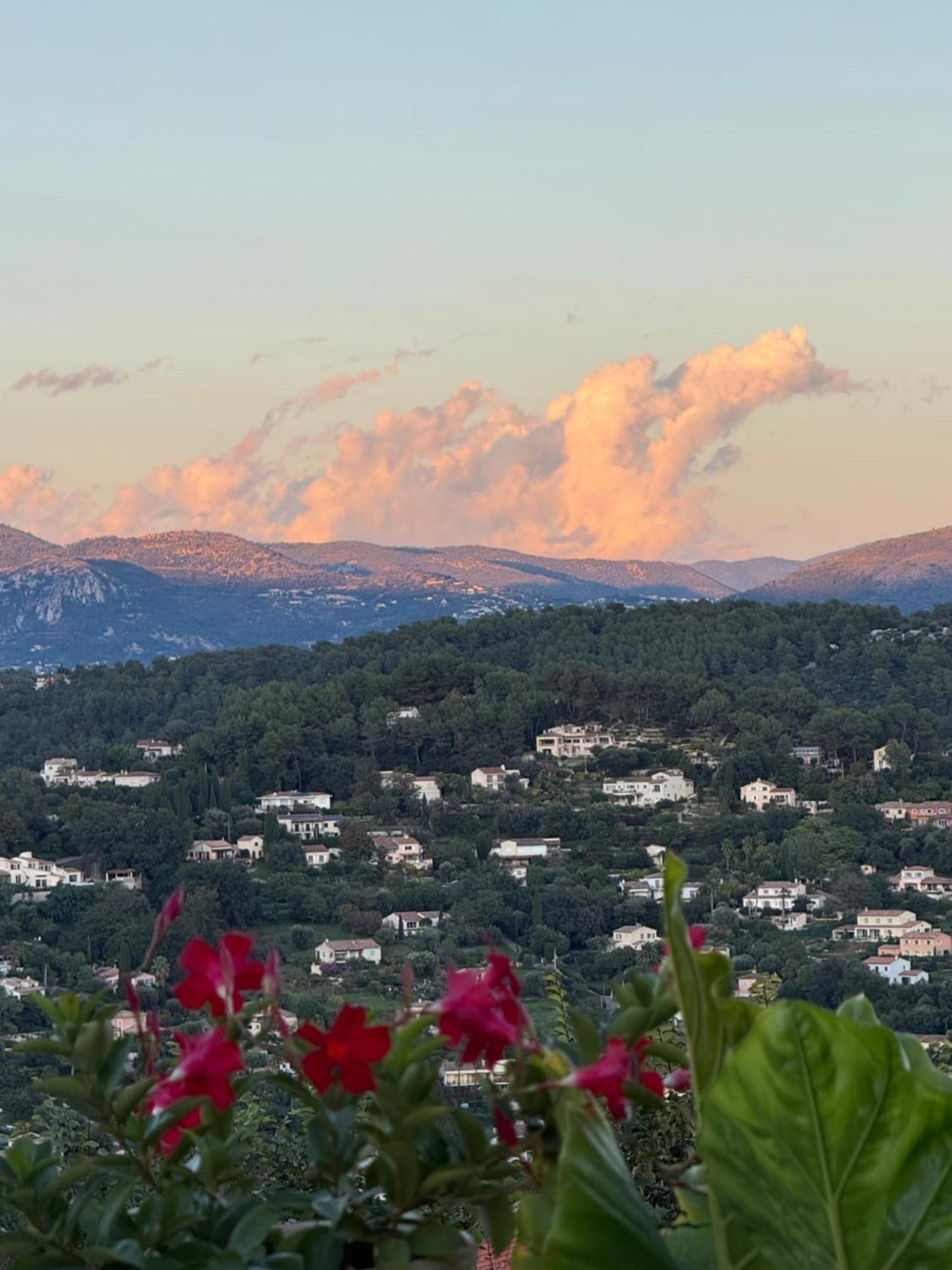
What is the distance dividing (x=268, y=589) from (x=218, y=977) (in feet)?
228

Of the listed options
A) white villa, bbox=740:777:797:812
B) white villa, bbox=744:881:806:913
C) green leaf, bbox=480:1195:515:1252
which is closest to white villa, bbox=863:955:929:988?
white villa, bbox=744:881:806:913

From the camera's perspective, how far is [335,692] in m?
34.3

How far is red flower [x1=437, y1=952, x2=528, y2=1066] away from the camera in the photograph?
687 mm

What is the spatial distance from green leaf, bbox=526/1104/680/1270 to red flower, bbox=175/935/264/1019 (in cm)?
18

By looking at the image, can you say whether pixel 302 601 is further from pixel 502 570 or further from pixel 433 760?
pixel 433 760

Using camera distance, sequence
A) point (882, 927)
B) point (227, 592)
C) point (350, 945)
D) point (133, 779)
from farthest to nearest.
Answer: point (227, 592), point (133, 779), point (882, 927), point (350, 945)

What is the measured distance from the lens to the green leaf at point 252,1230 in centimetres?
65

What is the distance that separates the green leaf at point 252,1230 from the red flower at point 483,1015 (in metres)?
0.11

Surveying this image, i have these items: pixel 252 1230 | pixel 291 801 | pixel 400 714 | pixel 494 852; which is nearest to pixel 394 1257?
pixel 252 1230

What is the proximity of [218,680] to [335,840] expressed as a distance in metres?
11.0

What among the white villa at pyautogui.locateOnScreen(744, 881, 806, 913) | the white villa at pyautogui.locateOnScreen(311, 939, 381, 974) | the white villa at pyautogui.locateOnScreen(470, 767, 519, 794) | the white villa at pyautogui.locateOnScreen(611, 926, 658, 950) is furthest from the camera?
the white villa at pyautogui.locateOnScreen(470, 767, 519, 794)

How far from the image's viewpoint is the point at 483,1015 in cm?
69

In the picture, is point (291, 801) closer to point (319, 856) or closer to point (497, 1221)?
point (319, 856)

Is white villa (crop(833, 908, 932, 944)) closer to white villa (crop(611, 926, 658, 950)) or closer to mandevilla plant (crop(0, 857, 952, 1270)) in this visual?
white villa (crop(611, 926, 658, 950))
